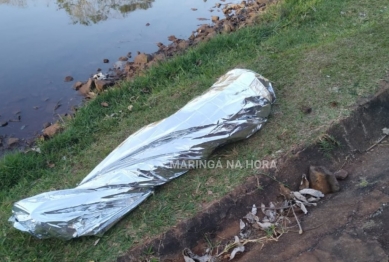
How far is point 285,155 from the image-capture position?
3.31m

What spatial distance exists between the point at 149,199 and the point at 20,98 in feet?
12.7

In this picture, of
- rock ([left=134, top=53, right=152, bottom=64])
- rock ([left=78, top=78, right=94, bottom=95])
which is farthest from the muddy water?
rock ([left=134, top=53, right=152, bottom=64])

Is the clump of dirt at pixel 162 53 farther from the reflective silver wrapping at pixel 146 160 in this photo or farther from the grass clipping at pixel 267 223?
the grass clipping at pixel 267 223

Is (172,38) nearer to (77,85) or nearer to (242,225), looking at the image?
(77,85)

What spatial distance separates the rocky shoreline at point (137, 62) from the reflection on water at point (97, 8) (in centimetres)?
177

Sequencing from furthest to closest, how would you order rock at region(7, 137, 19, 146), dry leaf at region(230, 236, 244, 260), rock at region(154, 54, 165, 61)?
rock at region(154, 54, 165, 61) < rock at region(7, 137, 19, 146) < dry leaf at region(230, 236, 244, 260)

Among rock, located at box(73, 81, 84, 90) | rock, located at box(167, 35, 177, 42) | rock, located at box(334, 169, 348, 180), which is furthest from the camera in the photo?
rock, located at box(167, 35, 177, 42)

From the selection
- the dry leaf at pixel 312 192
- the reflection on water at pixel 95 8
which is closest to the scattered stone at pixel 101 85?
the reflection on water at pixel 95 8

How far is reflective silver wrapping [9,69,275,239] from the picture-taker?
2869 mm

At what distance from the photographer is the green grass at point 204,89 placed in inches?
119

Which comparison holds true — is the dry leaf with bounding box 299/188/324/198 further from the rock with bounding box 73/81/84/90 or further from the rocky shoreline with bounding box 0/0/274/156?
the rock with bounding box 73/81/84/90

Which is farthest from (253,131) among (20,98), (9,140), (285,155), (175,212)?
(20,98)

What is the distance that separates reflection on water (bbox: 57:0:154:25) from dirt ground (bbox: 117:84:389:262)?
6.29 metres

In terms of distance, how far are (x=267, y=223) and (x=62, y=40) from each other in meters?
5.99
